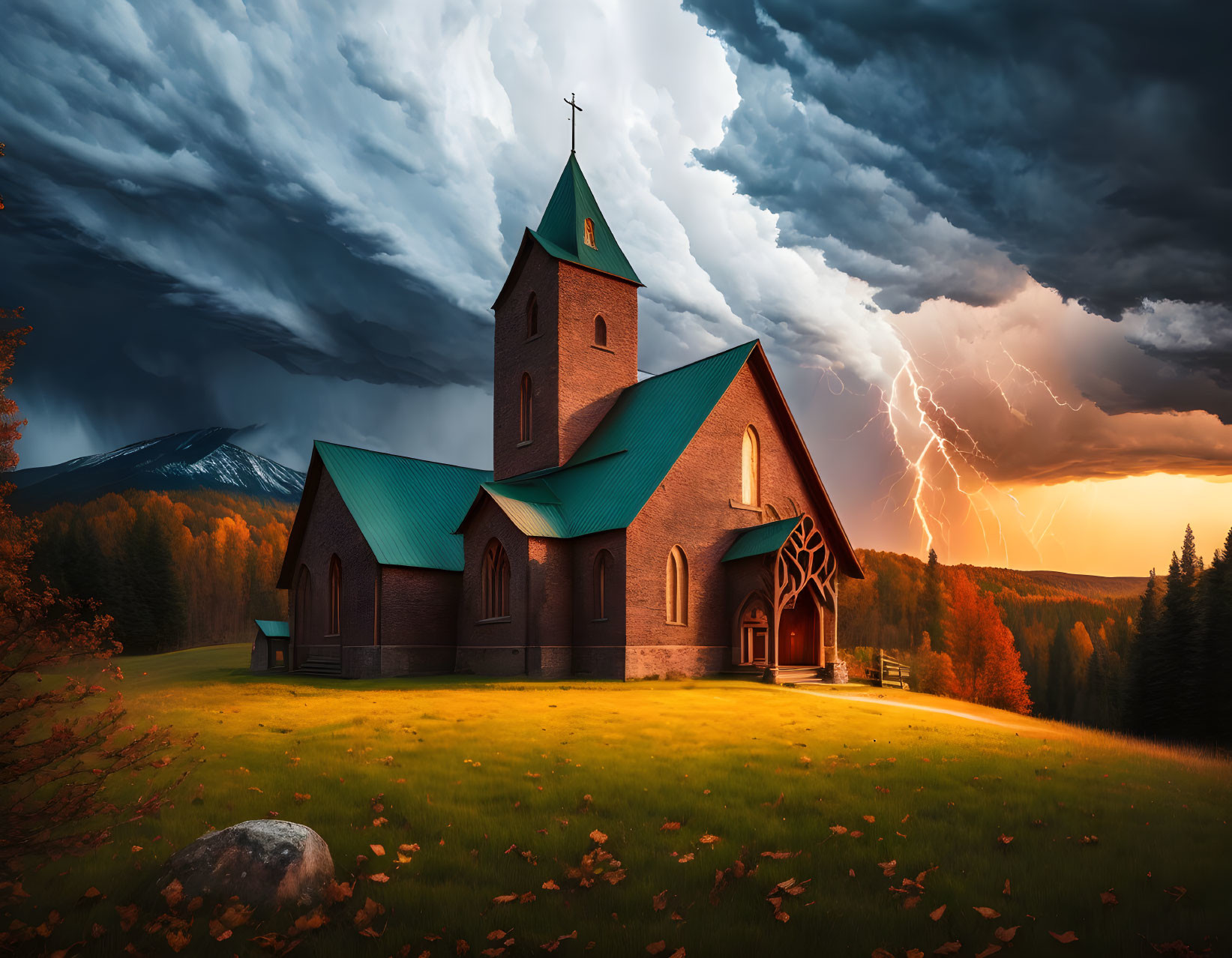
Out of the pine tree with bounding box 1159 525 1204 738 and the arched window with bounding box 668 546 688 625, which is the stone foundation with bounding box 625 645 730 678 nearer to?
the arched window with bounding box 668 546 688 625

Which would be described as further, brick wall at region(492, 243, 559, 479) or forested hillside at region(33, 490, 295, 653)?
forested hillside at region(33, 490, 295, 653)

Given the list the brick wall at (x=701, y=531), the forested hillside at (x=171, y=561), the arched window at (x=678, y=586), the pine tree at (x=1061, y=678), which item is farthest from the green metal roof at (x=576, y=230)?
the pine tree at (x=1061, y=678)

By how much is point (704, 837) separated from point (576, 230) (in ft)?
119

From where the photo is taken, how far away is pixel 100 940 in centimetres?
646

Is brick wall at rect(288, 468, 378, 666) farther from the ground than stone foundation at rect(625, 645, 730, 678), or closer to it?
farther from the ground

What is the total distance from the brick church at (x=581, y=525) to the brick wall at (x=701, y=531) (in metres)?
0.08

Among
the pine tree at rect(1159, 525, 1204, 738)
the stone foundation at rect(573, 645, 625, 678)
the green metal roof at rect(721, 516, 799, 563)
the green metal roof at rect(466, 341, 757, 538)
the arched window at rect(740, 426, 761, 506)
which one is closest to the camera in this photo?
the stone foundation at rect(573, 645, 625, 678)

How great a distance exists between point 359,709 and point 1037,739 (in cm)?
1470

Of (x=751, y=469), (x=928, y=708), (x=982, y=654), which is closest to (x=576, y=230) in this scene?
(x=751, y=469)

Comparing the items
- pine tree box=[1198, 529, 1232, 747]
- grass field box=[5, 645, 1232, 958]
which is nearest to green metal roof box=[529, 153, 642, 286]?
grass field box=[5, 645, 1232, 958]

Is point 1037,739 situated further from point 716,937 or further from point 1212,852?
point 716,937

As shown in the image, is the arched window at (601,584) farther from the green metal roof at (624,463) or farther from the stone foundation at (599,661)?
the stone foundation at (599,661)

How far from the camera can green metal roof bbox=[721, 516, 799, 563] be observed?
31.6 metres

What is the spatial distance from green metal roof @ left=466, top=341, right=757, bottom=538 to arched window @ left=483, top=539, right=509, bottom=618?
241 centimetres
